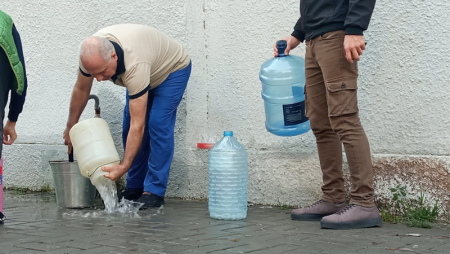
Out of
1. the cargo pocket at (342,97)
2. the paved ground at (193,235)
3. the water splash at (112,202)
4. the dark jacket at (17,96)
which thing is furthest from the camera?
the water splash at (112,202)

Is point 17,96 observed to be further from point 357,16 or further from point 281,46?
point 357,16

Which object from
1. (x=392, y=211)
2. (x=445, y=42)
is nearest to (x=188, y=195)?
(x=392, y=211)

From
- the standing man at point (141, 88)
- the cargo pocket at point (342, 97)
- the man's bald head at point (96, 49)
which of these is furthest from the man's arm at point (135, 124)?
the cargo pocket at point (342, 97)

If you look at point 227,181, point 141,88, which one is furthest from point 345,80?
point 141,88

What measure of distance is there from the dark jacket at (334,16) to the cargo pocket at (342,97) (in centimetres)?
35

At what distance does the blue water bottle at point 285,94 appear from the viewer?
4.94m

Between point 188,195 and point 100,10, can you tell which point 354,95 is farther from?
point 100,10

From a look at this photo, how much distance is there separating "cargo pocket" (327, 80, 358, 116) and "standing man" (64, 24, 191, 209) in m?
1.43

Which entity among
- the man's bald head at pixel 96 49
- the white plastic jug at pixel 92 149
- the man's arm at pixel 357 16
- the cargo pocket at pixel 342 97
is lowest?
the white plastic jug at pixel 92 149

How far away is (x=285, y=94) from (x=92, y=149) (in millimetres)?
1535

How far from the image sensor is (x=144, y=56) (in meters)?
5.07

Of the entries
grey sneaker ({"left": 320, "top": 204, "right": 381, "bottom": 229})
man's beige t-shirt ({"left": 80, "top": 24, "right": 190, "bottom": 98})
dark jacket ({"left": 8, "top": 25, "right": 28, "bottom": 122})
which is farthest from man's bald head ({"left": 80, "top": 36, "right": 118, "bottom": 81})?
grey sneaker ({"left": 320, "top": 204, "right": 381, "bottom": 229})

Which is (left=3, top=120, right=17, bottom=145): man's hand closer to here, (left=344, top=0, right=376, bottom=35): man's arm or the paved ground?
the paved ground

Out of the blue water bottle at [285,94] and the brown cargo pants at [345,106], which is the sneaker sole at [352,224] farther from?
the blue water bottle at [285,94]
